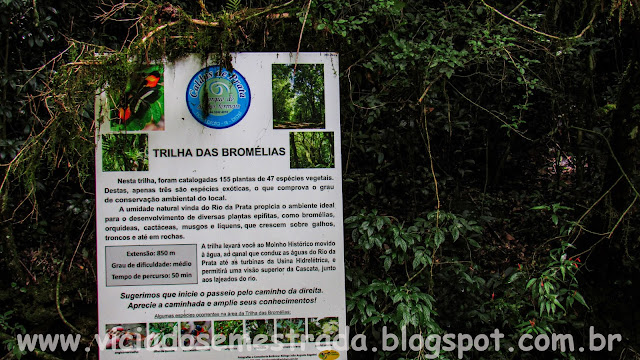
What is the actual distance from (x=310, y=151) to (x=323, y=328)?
1.00 meters

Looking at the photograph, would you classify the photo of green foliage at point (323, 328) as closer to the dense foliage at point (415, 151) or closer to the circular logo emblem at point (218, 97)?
the dense foliage at point (415, 151)

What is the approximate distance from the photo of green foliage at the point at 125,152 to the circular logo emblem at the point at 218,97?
34 cm

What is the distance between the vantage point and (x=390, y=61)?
9.37 ft

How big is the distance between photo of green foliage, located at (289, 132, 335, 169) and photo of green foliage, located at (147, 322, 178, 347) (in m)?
1.13

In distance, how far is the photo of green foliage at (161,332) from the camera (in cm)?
254

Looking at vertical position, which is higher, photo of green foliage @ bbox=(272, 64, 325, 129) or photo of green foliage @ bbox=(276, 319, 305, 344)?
photo of green foliage @ bbox=(272, 64, 325, 129)

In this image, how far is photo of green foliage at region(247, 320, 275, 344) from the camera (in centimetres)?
256

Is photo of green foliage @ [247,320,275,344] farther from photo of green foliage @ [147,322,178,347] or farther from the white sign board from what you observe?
photo of green foliage @ [147,322,178,347]

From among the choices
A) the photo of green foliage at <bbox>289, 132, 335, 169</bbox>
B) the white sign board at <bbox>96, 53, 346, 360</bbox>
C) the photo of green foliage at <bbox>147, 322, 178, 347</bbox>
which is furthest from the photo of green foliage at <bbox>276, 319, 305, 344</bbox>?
the photo of green foliage at <bbox>289, 132, 335, 169</bbox>

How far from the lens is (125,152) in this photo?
2.51 metres

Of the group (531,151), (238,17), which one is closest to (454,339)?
(531,151)

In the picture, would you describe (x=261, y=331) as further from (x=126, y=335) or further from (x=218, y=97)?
(x=218, y=97)

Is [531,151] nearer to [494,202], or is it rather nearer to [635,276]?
[494,202]

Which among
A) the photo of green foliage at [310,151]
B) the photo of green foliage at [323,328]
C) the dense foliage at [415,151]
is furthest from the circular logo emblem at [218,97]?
the photo of green foliage at [323,328]
